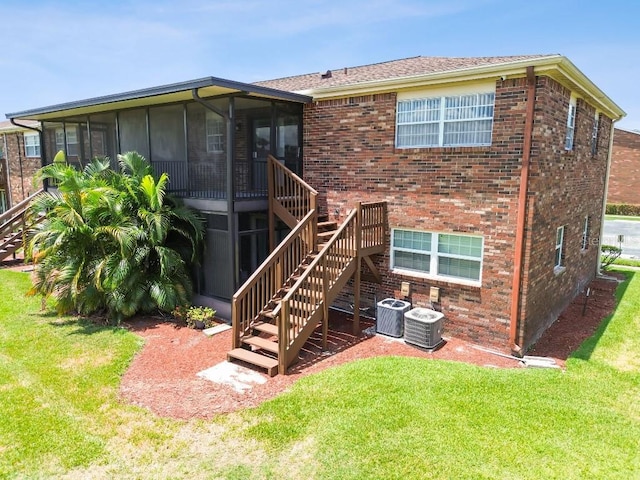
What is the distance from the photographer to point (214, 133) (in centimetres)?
1171

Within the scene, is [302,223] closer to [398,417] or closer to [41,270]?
[398,417]

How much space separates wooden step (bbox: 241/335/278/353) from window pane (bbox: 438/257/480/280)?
12.6 ft

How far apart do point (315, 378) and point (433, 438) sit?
2.30 meters

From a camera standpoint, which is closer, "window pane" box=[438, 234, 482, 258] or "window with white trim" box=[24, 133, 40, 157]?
"window pane" box=[438, 234, 482, 258]

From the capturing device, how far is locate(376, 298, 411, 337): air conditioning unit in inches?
358

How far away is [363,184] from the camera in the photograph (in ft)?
33.3

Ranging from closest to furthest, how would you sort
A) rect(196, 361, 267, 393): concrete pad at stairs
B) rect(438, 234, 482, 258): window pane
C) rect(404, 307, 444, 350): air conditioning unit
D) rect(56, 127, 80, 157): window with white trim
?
rect(196, 361, 267, 393): concrete pad at stairs → rect(404, 307, 444, 350): air conditioning unit → rect(438, 234, 482, 258): window pane → rect(56, 127, 80, 157): window with white trim

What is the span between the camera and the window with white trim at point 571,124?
383 inches

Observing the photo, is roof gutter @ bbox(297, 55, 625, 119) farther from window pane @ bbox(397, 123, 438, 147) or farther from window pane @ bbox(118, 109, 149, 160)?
window pane @ bbox(118, 109, 149, 160)

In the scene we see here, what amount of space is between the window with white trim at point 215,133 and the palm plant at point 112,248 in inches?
80.7

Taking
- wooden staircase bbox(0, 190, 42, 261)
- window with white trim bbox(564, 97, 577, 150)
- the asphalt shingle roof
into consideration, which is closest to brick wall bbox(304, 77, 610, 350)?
window with white trim bbox(564, 97, 577, 150)

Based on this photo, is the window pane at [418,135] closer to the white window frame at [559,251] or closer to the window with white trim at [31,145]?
the white window frame at [559,251]

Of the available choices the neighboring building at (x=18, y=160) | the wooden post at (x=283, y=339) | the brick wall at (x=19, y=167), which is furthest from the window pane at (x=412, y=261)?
the brick wall at (x=19, y=167)

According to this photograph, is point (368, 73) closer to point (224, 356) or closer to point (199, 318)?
point (199, 318)
